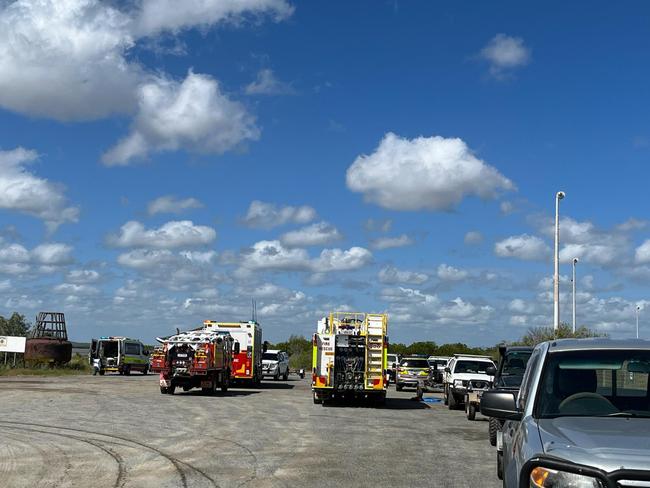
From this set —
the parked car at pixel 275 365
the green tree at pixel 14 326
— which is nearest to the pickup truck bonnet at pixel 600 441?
the parked car at pixel 275 365

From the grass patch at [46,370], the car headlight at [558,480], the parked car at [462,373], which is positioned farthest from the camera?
the grass patch at [46,370]

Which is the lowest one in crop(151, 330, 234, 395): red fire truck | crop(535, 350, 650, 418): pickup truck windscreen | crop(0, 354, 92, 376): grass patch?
crop(0, 354, 92, 376): grass patch

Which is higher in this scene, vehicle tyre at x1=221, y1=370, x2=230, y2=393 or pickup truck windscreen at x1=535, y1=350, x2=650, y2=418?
pickup truck windscreen at x1=535, y1=350, x2=650, y2=418

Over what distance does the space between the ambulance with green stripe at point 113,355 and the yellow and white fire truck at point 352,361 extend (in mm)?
30357

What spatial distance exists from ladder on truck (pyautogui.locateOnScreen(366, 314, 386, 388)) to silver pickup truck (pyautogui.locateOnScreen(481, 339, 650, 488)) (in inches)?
808

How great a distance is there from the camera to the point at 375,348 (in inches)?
1093

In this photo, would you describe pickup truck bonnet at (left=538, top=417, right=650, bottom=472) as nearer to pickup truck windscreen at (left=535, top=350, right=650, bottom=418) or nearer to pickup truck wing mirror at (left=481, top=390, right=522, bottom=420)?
pickup truck wing mirror at (left=481, top=390, right=522, bottom=420)

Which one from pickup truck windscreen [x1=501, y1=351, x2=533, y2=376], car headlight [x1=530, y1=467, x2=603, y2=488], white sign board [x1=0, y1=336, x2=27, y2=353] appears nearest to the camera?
car headlight [x1=530, y1=467, x2=603, y2=488]

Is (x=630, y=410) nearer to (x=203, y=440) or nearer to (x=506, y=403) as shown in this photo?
(x=506, y=403)

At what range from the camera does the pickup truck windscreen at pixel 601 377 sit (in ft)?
21.1

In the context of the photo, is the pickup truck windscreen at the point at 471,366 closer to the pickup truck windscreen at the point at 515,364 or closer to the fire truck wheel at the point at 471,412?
the fire truck wheel at the point at 471,412

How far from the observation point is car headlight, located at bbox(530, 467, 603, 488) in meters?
4.77

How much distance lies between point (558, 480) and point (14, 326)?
90.8 metres

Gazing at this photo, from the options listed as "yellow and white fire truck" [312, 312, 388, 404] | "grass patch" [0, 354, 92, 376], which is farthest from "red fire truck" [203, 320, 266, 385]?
"grass patch" [0, 354, 92, 376]
